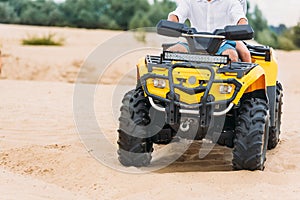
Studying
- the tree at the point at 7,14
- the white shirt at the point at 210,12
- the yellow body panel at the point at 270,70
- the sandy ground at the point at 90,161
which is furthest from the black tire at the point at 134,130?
the tree at the point at 7,14

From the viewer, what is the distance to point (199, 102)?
5.09 meters

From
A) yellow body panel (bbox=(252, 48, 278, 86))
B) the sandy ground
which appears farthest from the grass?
yellow body panel (bbox=(252, 48, 278, 86))

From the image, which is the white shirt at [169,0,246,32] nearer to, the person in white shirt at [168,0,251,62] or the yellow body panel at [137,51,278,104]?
the person in white shirt at [168,0,251,62]

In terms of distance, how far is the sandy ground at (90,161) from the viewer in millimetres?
4652

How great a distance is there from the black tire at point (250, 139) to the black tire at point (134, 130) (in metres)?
0.79

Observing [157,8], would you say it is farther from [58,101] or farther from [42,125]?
[42,125]

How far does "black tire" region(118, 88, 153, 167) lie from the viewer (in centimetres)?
537

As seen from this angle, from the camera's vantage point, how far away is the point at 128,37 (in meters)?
23.2

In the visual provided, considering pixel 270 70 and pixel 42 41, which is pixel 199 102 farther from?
pixel 42 41

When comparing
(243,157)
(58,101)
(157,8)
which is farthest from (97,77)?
(157,8)

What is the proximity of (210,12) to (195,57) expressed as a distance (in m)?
0.96

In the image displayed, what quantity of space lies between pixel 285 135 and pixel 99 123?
2.29 metres

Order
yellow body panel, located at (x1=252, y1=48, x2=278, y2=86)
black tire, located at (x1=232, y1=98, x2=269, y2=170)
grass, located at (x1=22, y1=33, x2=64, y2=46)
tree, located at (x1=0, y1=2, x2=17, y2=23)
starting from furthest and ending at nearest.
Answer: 1. tree, located at (x1=0, y1=2, x2=17, y2=23)
2. grass, located at (x1=22, y1=33, x2=64, y2=46)
3. yellow body panel, located at (x1=252, y1=48, x2=278, y2=86)
4. black tire, located at (x1=232, y1=98, x2=269, y2=170)

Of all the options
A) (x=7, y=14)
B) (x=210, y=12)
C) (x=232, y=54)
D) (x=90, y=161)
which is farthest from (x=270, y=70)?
(x=7, y=14)
